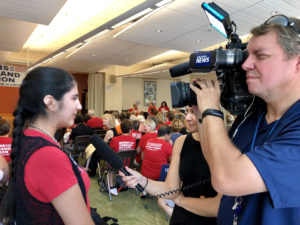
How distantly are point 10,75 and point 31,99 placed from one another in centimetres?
939

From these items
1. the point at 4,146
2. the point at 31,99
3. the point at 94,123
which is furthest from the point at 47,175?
the point at 94,123

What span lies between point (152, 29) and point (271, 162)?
4931 mm

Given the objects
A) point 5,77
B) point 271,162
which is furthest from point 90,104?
point 271,162

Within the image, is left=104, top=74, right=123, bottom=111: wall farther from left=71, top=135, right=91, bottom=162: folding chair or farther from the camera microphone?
the camera microphone

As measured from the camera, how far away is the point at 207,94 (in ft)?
2.66

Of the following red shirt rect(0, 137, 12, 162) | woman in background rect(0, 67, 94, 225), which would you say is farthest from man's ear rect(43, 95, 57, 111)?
red shirt rect(0, 137, 12, 162)

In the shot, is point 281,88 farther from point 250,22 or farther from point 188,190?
point 250,22

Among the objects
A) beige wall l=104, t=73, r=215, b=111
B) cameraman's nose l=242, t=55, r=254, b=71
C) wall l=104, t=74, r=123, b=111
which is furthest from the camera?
beige wall l=104, t=73, r=215, b=111

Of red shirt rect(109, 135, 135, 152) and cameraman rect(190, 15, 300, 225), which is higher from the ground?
cameraman rect(190, 15, 300, 225)

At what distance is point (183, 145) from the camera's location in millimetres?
1409

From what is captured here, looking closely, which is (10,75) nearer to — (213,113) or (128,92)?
(128,92)

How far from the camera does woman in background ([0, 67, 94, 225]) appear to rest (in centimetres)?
91

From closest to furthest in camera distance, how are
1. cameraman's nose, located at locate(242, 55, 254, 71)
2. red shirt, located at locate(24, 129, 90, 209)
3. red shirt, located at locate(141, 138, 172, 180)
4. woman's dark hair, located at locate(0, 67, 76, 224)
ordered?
cameraman's nose, located at locate(242, 55, 254, 71) → red shirt, located at locate(24, 129, 90, 209) → woman's dark hair, located at locate(0, 67, 76, 224) → red shirt, located at locate(141, 138, 172, 180)

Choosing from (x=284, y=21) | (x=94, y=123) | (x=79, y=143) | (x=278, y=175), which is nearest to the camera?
(x=278, y=175)
